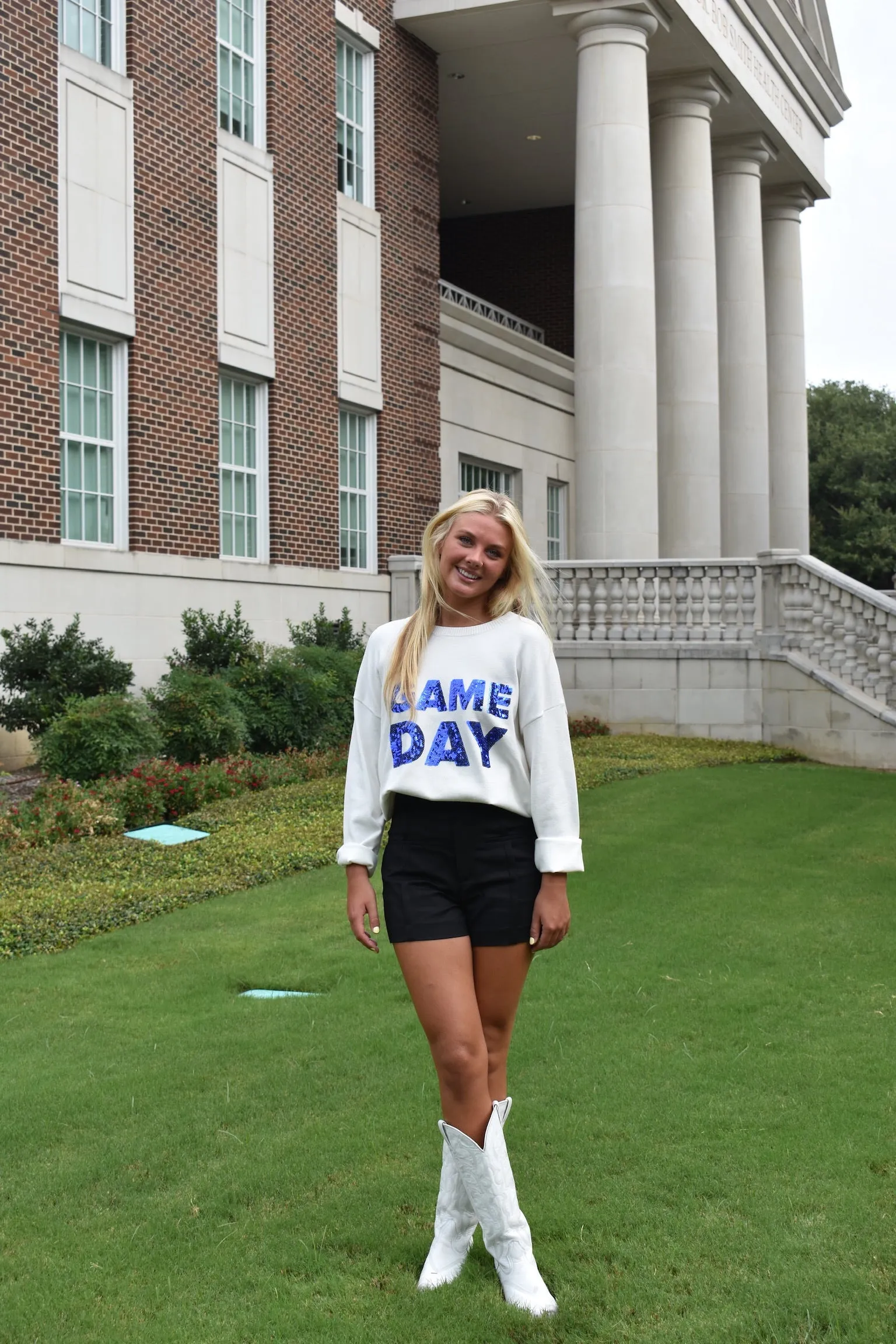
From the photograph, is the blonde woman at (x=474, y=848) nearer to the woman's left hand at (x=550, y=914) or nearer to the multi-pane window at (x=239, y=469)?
the woman's left hand at (x=550, y=914)

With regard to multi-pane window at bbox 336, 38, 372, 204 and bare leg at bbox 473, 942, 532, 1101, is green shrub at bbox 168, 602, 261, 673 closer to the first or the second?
multi-pane window at bbox 336, 38, 372, 204

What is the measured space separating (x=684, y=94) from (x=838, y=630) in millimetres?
13363

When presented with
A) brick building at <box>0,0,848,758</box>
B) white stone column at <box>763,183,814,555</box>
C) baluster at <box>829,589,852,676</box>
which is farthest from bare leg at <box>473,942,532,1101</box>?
white stone column at <box>763,183,814,555</box>

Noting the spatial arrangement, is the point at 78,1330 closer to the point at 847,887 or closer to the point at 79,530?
the point at 847,887

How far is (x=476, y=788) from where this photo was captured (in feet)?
12.0

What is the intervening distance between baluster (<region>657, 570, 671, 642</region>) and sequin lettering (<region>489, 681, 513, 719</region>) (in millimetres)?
15253

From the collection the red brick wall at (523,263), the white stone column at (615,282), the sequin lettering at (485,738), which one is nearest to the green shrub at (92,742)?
the sequin lettering at (485,738)

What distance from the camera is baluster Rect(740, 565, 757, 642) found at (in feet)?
60.0

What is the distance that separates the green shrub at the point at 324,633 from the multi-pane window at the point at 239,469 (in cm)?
115

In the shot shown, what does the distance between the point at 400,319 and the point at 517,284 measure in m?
Result: 11.5

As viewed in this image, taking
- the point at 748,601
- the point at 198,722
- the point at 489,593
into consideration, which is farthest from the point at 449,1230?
the point at 748,601

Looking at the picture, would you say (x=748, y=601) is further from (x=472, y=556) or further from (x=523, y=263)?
(x=523, y=263)

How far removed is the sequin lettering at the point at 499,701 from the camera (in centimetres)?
371

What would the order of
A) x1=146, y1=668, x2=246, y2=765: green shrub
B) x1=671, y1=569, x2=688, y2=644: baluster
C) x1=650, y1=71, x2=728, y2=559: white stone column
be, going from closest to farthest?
x1=146, y1=668, x2=246, y2=765: green shrub
x1=671, y1=569, x2=688, y2=644: baluster
x1=650, y1=71, x2=728, y2=559: white stone column
